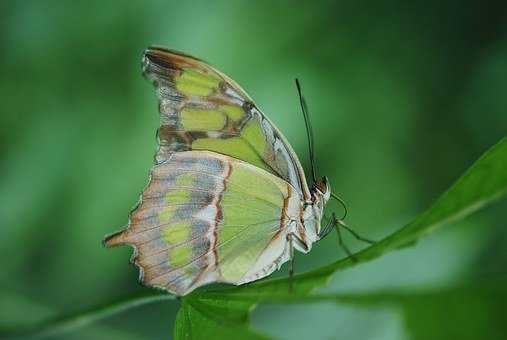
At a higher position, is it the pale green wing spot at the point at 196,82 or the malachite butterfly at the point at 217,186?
the pale green wing spot at the point at 196,82

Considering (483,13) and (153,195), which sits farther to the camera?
(483,13)

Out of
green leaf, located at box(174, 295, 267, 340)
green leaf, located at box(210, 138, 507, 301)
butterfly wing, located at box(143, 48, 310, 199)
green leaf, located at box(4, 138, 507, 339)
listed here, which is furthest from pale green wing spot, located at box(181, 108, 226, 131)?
green leaf, located at box(210, 138, 507, 301)

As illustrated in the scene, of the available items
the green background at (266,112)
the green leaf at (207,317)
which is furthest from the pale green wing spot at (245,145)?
the green leaf at (207,317)

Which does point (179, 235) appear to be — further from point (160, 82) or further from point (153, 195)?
point (160, 82)

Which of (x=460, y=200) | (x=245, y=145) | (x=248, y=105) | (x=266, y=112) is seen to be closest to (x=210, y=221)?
(x=245, y=145)

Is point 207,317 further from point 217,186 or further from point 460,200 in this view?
point 217,186

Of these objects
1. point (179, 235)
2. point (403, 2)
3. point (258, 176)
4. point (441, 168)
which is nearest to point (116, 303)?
point (179, 235)

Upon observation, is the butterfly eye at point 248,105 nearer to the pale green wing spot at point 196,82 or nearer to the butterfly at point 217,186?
the butterfly at point 217,186

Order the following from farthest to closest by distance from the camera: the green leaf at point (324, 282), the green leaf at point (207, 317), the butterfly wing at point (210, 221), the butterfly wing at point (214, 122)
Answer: the butterfly wing at point (214, 122), the butterfly wing at point (210, 221), the green leaf at point (207, 317), the green leaf at point (324, 282)
